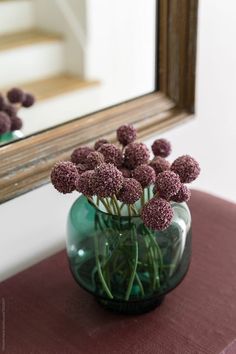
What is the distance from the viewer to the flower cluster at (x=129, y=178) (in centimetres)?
59

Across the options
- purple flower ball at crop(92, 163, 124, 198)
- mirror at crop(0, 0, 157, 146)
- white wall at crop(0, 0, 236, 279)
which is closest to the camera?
purple flower ball at crop(92, 163, 124, 198)

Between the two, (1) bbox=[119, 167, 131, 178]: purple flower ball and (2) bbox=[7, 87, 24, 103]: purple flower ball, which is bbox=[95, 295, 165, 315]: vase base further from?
(2) bbox=[7, 87, 24, 103]: purple flower ball

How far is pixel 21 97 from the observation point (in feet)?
2.97

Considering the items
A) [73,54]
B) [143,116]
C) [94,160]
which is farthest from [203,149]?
[94,160]

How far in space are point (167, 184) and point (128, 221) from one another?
9 centimetres

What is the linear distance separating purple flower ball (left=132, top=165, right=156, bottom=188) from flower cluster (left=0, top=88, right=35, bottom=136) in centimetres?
28

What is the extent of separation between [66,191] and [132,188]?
75mm

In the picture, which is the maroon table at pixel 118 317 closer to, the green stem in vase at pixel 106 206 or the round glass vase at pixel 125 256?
the round glass vase at pixel 125 256

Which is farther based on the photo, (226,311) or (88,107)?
(88,107)

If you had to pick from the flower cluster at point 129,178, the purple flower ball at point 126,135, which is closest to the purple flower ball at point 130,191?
the flower cluster at point 129,178

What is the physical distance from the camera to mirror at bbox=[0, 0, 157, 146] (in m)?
→ 0.92

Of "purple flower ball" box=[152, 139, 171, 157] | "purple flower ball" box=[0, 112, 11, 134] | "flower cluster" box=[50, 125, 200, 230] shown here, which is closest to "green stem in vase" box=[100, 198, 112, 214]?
"flower cluster" box=[50, 125, 200, 230]

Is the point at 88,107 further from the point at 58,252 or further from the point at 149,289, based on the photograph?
the point at 149,289

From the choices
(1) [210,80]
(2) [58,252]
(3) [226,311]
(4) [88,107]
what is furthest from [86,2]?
(3) [226,311]
